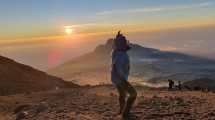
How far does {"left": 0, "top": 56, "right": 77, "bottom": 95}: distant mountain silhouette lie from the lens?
32.5 metres

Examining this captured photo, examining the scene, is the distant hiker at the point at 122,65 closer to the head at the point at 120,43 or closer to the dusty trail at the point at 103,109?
the head at the point at 120,43

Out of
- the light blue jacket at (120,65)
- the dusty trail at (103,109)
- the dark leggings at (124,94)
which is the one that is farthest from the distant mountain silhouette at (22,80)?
the light blue jacket at (120,65)

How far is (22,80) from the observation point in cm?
3572

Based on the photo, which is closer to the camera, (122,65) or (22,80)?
(122,65)

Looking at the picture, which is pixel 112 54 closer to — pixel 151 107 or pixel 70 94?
pixel 151 107

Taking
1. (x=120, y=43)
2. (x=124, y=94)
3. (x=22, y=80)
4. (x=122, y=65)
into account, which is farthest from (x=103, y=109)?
(x=22, y=80)

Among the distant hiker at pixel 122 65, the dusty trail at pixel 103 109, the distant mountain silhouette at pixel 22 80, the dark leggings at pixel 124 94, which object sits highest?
the distant hiker at pixel 122 65

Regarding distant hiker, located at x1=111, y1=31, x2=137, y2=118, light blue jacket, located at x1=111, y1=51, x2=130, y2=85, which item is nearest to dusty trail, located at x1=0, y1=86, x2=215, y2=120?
distant hiker, located at x1=111, y1=31, x2=137, y2=118

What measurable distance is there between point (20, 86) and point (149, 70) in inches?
5579

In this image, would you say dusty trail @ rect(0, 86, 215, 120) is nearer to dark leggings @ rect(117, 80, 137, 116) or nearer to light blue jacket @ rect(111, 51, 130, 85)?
dark leggings @ rect(117, 80, 137, 116)

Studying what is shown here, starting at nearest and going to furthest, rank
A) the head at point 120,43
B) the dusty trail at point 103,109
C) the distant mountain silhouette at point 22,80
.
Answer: the head at point 120,43, the dusty trail at point 103,109, the distant mountain silhouette at point 22,80

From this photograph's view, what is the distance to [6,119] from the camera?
649 inches

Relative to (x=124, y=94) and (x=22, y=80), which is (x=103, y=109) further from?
(x=22, y=80)

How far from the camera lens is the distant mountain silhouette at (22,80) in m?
32.5
